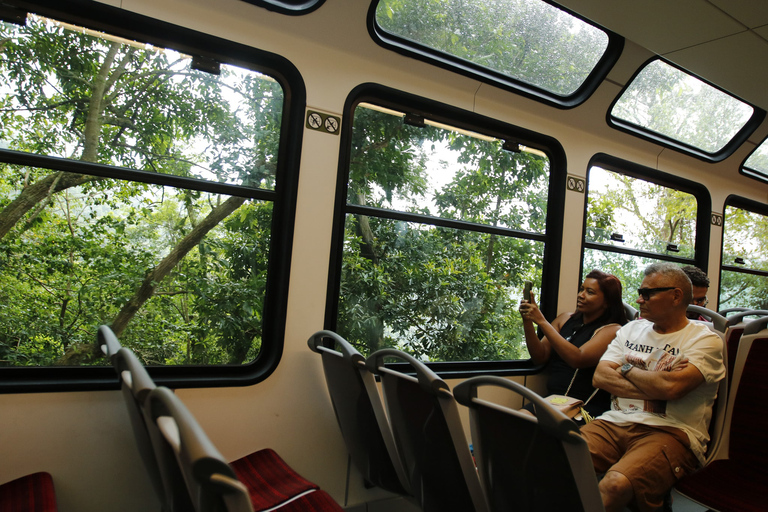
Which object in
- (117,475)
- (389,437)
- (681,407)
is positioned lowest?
(117,475)

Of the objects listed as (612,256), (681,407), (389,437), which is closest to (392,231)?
(389,437)

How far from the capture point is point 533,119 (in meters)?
3.49

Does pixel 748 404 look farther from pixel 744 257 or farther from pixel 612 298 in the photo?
pixel 744 257

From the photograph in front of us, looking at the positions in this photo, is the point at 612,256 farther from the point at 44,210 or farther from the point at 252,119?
the point at 44,210

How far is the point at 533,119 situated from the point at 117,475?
3.30m

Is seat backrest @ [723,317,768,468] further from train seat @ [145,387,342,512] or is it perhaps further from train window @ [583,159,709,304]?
train seat @ [145,387,342,512]

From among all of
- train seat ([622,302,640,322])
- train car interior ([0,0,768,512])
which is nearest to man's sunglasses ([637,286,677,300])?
train car interior ([0,0,768,512])

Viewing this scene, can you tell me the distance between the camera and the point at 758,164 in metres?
5.12

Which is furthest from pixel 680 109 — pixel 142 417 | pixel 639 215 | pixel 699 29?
pixel 142 417

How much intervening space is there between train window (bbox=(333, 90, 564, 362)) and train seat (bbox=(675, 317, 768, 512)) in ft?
4.76

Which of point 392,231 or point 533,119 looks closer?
point 392,231

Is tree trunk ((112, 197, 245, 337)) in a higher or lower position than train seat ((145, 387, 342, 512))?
higher

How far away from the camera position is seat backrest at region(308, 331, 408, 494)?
2.04 metres

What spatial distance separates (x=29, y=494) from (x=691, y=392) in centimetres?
271
